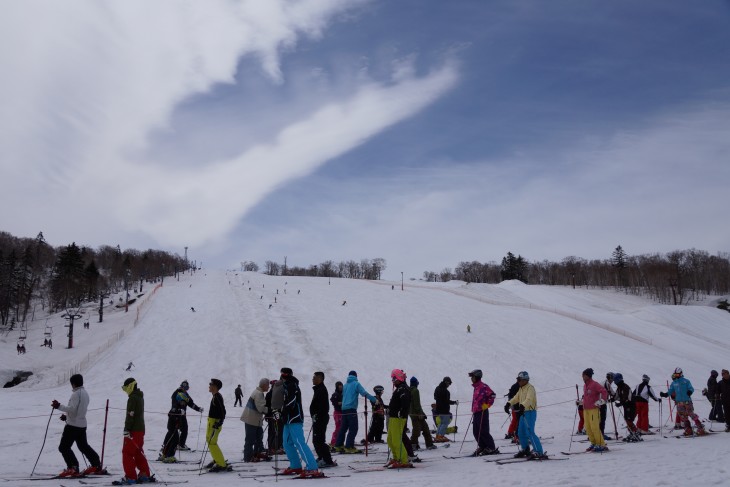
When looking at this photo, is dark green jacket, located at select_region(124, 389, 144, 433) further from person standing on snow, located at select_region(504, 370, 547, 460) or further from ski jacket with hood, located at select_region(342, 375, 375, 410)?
person standing on snow, located at select_region(504, 370, 547, 460)

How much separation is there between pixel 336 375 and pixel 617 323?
124 ft

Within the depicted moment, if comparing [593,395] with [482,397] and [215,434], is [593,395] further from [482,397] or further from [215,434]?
[215,434]

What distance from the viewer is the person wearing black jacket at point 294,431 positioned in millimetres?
9430

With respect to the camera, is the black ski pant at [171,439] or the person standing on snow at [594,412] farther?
the black ski pant at [171,439]

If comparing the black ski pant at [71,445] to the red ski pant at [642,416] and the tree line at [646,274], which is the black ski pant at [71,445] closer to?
the red ski pant at [642,416]

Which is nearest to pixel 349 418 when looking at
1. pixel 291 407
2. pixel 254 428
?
pixel 254 428

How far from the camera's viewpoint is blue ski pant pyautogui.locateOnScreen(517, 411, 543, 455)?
35.2ft

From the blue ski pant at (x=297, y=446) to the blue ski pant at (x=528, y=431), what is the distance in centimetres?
470

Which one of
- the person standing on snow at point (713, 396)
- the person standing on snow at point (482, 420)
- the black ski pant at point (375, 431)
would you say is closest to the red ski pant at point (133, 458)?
the black ski pant at point (375, 431)

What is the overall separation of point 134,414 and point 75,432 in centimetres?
120

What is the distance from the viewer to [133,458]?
928 cm

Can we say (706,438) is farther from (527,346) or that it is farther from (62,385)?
(62,385)

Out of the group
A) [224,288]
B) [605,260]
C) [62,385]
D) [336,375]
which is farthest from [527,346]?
[605,260]

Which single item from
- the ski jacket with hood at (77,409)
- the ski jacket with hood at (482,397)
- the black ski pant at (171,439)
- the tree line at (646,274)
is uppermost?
the tree line at (646,274)
